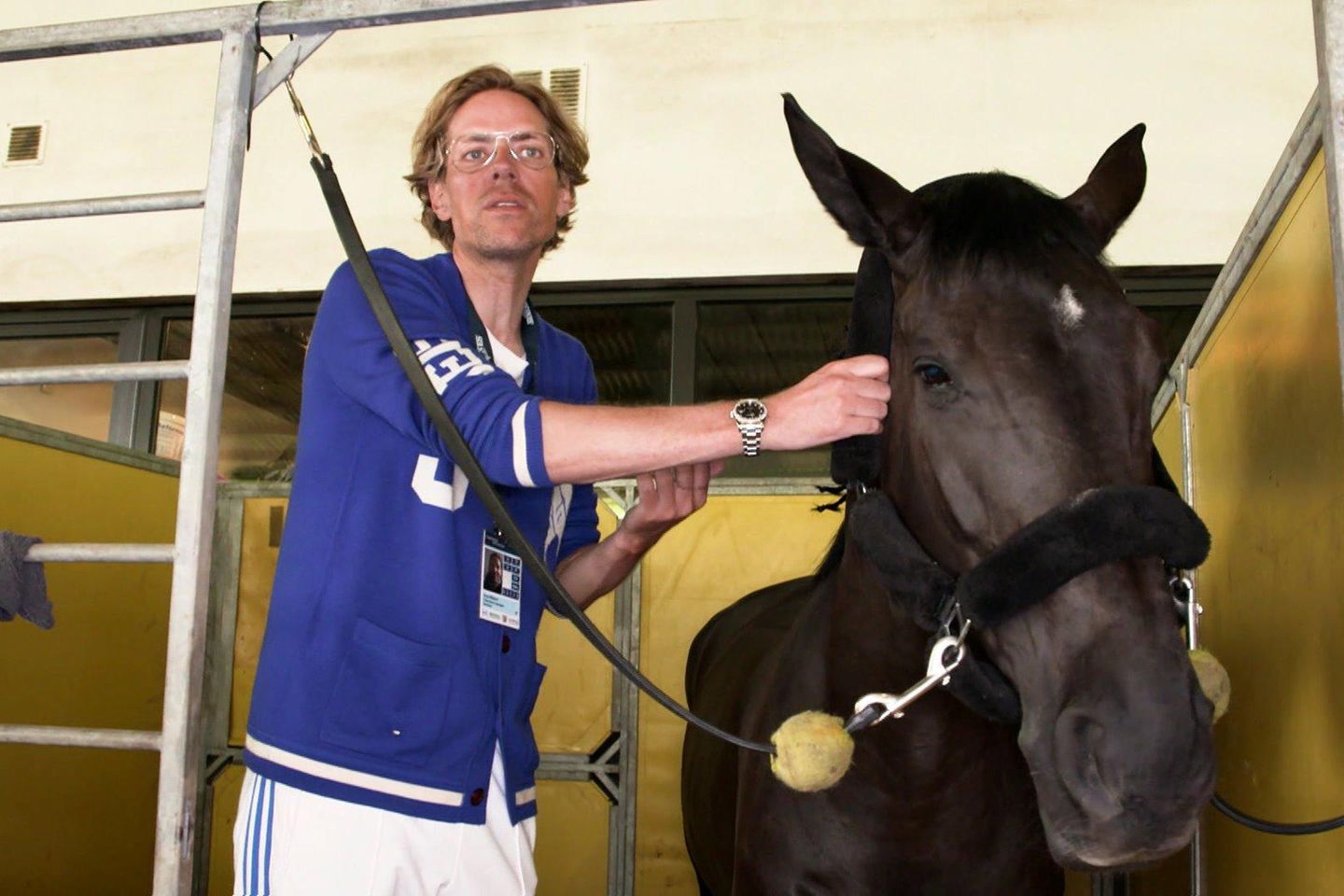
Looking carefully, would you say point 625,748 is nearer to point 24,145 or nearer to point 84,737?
point 84,737

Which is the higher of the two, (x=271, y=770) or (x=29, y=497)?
(x=29, y=497)

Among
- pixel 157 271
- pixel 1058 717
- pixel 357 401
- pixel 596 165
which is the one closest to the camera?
pixel 1058 717

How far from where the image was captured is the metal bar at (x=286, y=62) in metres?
1.51

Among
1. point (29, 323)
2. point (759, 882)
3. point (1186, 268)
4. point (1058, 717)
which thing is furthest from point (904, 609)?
point (29, 323)

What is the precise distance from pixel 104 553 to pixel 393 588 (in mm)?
418

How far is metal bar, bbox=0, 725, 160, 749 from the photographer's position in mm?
1368

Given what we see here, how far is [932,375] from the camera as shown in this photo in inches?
48.7

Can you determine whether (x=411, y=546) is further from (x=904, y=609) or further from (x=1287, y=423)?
(x=1287, y=423)

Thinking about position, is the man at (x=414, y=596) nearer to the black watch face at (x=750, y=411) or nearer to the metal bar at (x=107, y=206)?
the black watch face at (x=750, y=411)

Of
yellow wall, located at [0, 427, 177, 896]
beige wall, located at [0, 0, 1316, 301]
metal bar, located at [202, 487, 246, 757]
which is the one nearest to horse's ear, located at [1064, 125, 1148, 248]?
beige wall, located at [0, 0, 1316, 301]

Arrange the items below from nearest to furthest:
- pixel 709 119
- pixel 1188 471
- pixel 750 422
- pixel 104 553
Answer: pixel 750 422 < pixel 104 553 < pixel 1188 471 < pixel 709 119

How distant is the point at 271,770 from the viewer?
50.6 inches

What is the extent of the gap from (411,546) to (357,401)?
198 mm

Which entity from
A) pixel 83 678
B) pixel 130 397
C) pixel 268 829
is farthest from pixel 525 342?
pixel 130 397
